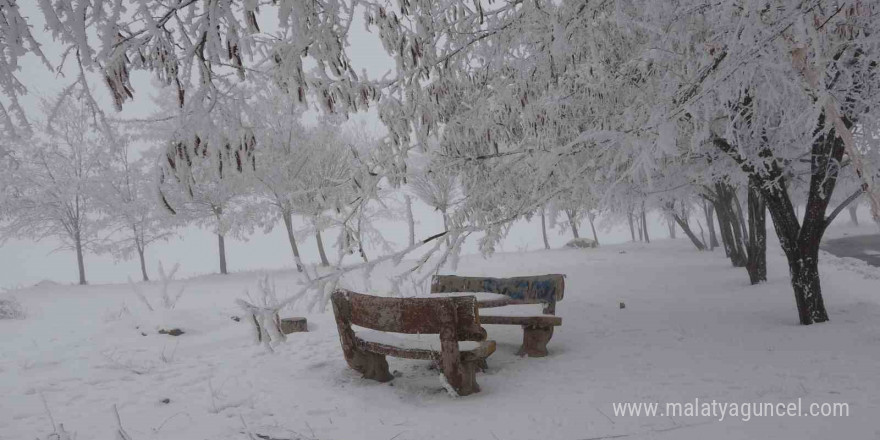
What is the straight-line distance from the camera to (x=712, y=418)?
10.7 feet

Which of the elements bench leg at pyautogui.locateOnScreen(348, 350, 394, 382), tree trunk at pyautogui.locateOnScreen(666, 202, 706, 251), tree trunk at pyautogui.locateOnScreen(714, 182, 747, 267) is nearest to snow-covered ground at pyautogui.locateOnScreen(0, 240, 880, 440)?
bench leg at pyautogui.locateOnScreen(348, 350, 394, 382)

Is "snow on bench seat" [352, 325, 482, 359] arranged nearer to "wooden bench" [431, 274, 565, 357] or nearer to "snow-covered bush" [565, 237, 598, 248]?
"wooden bench" [431, 274, 565, 357]

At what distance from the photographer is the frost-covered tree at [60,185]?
19203 millimetres

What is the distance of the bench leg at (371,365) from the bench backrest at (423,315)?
366 mm

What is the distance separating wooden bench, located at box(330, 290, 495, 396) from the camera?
3.98 meters

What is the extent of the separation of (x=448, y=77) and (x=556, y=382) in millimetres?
3075

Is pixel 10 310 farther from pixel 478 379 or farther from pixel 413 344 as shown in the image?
pixel 478 379

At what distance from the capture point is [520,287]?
21.2 ft

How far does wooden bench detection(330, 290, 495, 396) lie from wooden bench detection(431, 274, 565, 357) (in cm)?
84

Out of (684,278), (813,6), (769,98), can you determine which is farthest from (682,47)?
(684,278)

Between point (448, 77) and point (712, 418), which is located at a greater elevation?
point (448, 77)

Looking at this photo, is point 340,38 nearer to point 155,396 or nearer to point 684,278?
point 155,396

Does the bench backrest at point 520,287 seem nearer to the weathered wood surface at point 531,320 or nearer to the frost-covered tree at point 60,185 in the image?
the weathered wood surface at point 531,320

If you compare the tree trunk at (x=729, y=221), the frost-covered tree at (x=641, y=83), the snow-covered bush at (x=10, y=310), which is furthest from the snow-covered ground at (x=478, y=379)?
the tree trunk at (x=729, y=221)
